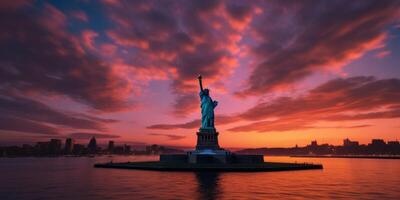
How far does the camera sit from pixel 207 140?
258ft

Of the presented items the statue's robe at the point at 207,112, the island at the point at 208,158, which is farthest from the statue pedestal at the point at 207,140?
the statue's robe at the point at 207,112

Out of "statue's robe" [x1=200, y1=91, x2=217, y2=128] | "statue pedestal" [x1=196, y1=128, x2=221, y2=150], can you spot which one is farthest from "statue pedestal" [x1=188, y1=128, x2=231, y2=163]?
"statue's robe" [x1=200, y1=91, x2=217, y2=128]

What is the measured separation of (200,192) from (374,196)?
53.3ft

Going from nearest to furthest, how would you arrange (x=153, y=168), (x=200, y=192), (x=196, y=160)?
1. (x=200, y=192)
2. (x=153, y=168)
3. (x=196, y=160)

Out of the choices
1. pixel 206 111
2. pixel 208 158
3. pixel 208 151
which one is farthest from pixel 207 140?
pixel 206 111

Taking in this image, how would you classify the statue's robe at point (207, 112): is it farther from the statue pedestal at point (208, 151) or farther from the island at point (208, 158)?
the statue pedestal at point (208, 151)

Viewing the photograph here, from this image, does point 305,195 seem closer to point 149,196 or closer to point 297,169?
point 149,196

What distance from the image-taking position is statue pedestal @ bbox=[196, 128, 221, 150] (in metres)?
77.7

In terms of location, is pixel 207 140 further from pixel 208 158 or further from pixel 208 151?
pixel 208 158

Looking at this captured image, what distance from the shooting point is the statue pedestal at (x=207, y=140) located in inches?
3059

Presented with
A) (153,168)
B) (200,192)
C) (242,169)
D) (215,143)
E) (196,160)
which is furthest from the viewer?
(215,143)

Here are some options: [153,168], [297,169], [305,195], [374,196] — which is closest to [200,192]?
[305,195]

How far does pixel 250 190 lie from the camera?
32.0 metres

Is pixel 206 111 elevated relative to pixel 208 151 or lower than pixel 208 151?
elevated
